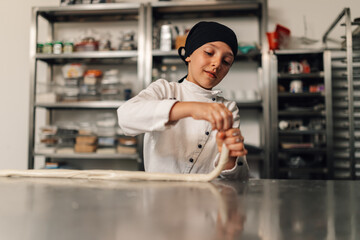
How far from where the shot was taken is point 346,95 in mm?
2859

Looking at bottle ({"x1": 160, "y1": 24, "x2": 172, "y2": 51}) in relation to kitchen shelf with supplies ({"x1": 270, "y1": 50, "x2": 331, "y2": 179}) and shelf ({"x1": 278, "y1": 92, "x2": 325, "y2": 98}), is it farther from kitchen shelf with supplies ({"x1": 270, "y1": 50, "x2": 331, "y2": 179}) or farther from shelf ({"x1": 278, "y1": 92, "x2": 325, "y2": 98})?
shelf ({"x1": 278, "y1": 92, "x2": 325, "y2": 98})

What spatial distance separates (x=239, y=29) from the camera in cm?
304

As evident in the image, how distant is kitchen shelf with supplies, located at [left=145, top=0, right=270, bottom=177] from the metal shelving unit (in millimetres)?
583

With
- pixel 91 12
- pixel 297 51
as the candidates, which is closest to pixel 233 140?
pixel 297 51

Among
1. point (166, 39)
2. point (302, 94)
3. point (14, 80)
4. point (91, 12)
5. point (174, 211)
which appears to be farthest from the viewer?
point (14, 80)

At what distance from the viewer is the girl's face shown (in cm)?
114

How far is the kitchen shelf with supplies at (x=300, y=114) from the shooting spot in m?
2.55

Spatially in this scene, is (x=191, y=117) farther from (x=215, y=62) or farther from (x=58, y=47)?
(x=58, y=47)

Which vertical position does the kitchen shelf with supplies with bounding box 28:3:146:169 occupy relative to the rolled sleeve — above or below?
above

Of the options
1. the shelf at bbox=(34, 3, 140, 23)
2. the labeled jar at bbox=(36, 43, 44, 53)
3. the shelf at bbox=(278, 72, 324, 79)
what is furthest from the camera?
the labeled jar at bbox=(36, 43, 44, 53)

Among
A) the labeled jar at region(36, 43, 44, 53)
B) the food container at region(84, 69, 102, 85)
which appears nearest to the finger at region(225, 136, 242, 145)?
the food container at region(84, 69, 102, 85)

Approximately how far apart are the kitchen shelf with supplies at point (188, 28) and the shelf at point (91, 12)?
236 millimetres

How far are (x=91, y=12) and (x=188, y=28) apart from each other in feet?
3.22

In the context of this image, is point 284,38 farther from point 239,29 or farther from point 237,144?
point 237,144
